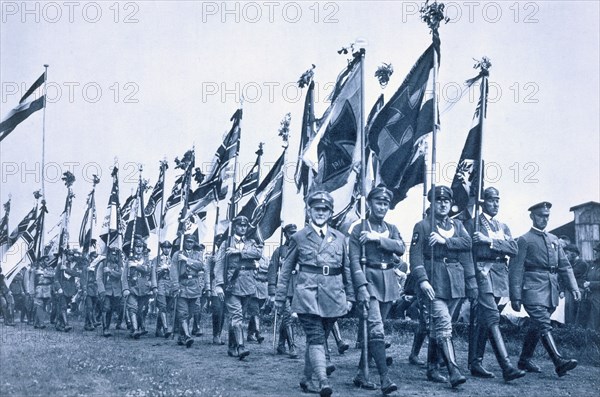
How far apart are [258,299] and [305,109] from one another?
4157 millimetres

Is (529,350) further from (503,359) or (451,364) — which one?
(451,364)

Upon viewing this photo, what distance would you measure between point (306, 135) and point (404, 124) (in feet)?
8.57

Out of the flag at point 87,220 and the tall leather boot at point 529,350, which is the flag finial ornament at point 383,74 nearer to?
the tall leather boot at point 529,350

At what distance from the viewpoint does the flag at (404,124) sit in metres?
9.60

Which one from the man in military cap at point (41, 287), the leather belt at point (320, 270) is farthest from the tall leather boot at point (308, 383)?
the man in military cap at point (41, 287)

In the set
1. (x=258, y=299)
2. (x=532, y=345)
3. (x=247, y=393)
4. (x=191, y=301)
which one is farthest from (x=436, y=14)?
(x=191, y=301)

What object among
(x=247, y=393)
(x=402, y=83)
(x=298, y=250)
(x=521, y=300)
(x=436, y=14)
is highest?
(x=436, y=14)

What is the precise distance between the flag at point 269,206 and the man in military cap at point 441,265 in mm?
4944

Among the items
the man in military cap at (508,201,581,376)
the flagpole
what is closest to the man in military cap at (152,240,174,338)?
the flagpole

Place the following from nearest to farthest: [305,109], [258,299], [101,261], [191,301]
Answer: [305,109] → [258,299] → [191,301] → [101,261]

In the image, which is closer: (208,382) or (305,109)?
(208,382)

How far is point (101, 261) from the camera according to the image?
62.2 feet

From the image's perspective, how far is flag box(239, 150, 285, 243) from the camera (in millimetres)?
13891

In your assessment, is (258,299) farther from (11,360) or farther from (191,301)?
(11,360)
